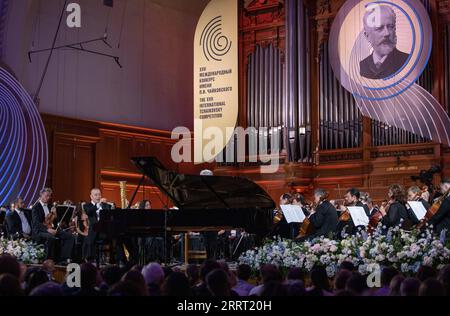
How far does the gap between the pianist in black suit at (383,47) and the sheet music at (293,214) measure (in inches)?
197

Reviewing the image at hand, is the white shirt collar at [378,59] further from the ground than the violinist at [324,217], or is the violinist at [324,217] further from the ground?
the white shirt collar at [378,59]

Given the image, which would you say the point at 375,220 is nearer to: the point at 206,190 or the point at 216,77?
the point at 206,190

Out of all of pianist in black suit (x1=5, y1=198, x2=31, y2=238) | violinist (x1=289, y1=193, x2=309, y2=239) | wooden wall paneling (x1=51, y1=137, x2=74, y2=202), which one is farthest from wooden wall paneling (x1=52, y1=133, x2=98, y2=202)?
violinist (x1=289, y1=193, x2=309, y2=239)

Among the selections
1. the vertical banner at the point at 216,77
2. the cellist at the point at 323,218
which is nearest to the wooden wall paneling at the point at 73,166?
the vertical banner at the point at 216,77

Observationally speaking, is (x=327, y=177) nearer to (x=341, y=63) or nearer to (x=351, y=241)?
(x=341, y=63)

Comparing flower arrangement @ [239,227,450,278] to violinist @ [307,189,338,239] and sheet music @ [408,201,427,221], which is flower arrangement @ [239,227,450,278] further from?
violinist @ [307,189,338,239]

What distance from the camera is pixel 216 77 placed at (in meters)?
17.3

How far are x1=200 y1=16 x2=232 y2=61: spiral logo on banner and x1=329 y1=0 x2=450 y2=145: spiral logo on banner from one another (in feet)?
10.7

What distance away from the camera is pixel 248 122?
17.5 meters

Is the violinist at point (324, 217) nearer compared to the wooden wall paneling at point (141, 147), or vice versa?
the violinist at point (324, 217)

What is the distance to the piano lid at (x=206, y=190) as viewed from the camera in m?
10.5

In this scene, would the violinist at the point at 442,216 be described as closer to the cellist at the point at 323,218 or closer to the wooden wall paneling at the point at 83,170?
the cellist at the point at 323,218

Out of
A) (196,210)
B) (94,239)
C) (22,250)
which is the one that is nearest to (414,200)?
(196,210)

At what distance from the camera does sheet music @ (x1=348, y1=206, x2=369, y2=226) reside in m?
10.3
